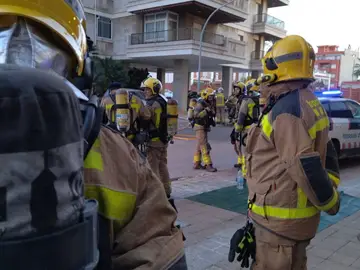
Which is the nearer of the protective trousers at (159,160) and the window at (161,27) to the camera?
the protective trousers at (159,160)

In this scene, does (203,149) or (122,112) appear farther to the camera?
(203,149)

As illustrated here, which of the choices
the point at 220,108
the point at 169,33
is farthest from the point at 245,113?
the point at 169,33

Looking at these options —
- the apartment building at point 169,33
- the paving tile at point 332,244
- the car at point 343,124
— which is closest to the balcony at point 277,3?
the apartment building at point 169,33

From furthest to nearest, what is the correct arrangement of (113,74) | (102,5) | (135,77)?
(102,5)
(135,77)
(113,74)

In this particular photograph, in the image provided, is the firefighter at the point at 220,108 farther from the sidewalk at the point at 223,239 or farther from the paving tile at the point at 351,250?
the paving tile at the point at 351,250

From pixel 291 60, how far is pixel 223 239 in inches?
97.7

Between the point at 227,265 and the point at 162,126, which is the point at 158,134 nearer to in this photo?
the point at 162,126

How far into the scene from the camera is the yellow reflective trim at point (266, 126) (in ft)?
7.02

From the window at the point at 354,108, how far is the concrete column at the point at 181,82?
14.7 meters

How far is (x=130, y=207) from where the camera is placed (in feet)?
3.49

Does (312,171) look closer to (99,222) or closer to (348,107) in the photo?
(99,222)

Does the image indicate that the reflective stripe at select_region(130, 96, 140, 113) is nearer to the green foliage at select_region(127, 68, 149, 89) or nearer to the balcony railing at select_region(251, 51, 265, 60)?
the green foliage at select_region(127, 68, 149, 89)

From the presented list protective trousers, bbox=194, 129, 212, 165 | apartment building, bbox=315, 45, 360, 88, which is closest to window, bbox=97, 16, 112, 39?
protective trousers, bbox=194, 129, 212, 165

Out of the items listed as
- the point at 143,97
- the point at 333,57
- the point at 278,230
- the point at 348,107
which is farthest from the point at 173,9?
the point at 333,57
